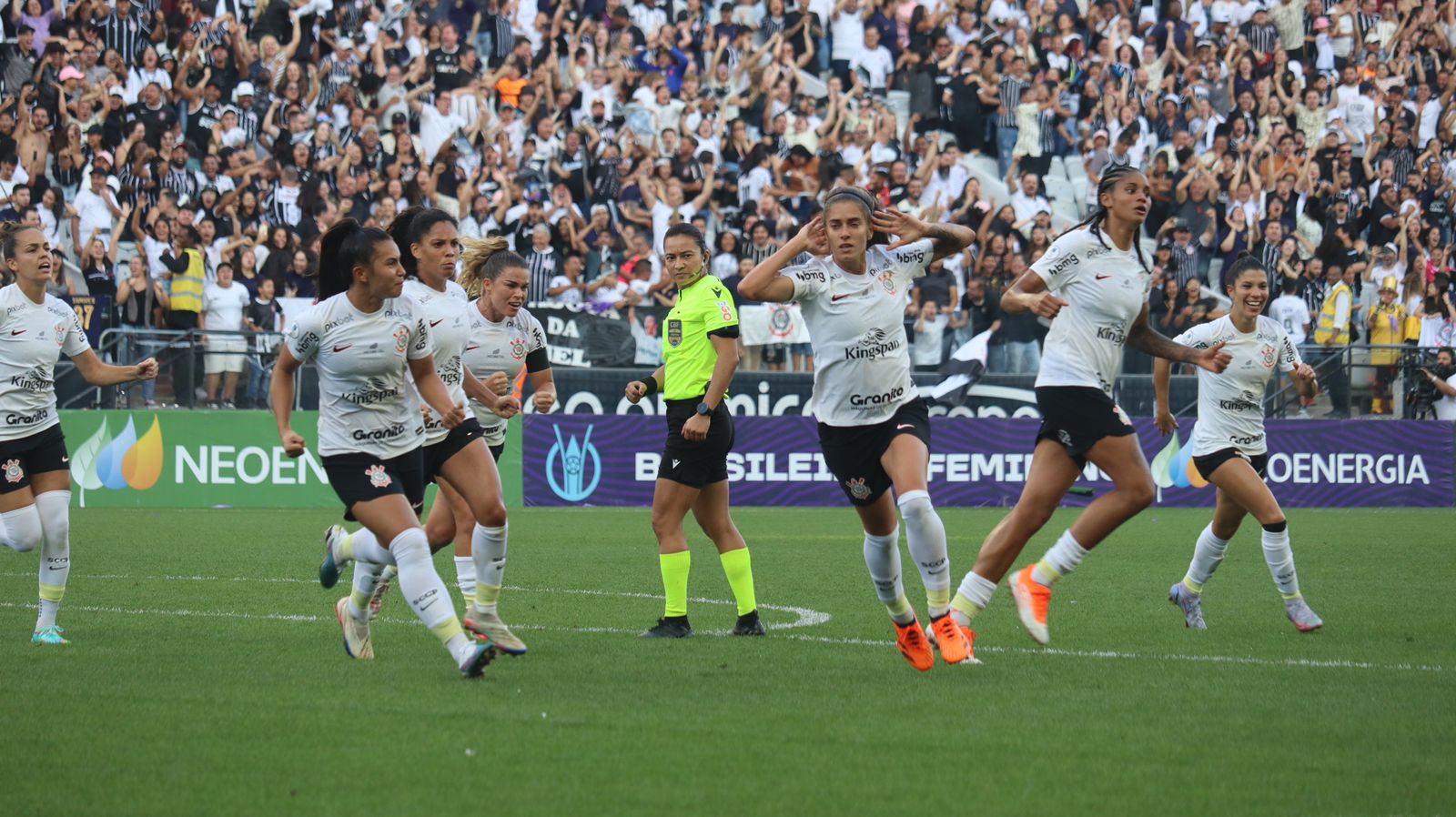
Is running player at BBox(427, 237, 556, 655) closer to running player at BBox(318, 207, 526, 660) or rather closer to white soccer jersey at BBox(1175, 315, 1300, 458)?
running player at BBox(318, 207, 526, 660)

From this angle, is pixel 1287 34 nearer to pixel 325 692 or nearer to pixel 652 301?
pixel 652 301

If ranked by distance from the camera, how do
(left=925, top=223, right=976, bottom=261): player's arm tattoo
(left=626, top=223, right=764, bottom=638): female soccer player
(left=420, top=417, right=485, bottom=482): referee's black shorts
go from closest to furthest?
(left=925, top=223, right=976, bottom=261): player's arm tattoo
(left=420, top=417, right=485, bottom=482): referee's black shorts
(left=626, top=223, right=764, bottom=638): female soccer player

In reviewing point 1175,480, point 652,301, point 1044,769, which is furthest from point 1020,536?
point 1175,480

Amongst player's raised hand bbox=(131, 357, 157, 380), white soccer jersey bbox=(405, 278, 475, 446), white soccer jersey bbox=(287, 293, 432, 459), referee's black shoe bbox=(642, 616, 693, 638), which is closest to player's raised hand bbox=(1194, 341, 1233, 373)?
referee's black shoe bbox=(642, 616, 693, 638)

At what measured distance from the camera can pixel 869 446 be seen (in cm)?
889

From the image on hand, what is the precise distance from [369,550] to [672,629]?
7.02 feet

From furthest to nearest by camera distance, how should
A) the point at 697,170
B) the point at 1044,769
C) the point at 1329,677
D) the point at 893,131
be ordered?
the point at 893,131 < the point at 697,170 < the point at 1329,677 < the point at 1044,769

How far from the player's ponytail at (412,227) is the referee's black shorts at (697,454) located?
5.96 feet

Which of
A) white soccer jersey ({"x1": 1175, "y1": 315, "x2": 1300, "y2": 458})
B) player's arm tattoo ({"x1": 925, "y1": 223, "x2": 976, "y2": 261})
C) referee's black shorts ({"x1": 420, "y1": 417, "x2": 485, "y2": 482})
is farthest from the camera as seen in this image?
white soccer jersey ({"x1": 1175, "y1": 315, "x2": 1300, "y2": 458})

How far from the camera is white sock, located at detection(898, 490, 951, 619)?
855 centimetres

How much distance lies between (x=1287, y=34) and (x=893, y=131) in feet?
27.2

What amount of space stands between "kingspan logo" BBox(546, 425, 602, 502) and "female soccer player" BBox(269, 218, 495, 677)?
14873mm

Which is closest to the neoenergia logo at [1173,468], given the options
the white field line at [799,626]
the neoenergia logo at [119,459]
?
the neoenergia logo at [119,459]

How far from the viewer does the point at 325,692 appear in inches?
304
